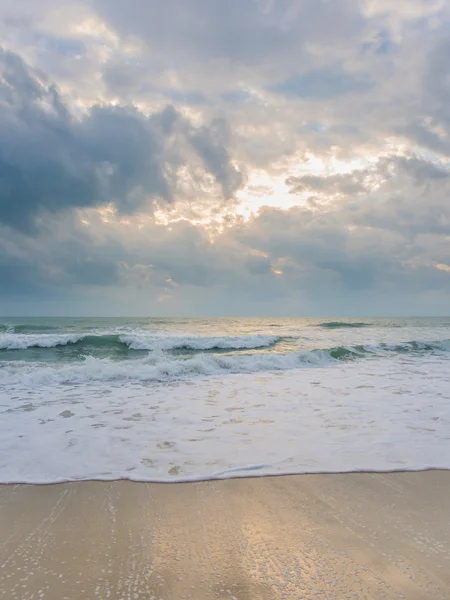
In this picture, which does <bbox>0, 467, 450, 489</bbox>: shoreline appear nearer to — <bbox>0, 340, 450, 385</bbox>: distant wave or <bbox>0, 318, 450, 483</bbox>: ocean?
<bbox>0, 318, 450, 483</bbox>: ocean

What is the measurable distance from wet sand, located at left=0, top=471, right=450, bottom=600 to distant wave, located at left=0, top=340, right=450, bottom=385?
25.8ft

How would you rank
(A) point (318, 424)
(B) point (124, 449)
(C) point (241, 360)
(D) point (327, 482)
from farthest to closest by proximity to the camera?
(C) point (241, 360), (A) point (318, 424), (B) point (124, 449), (D) point (327, 482)

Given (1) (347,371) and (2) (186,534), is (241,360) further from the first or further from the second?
(2) (186,534)

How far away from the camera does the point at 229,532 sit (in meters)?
2.90

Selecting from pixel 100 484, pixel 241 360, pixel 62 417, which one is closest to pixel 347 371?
pixel 241 360

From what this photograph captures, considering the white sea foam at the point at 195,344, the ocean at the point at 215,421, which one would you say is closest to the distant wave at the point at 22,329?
the white sea foam at the point at 195,344

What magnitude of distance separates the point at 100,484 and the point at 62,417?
3339 mm

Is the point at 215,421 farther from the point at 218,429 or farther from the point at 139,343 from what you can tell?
the point at 139,343

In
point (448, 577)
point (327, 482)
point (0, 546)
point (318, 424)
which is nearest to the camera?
point (448, 577)

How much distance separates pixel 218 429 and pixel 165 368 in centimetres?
658

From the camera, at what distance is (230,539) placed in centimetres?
278

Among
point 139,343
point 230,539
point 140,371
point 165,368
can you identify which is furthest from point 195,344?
point 230,539

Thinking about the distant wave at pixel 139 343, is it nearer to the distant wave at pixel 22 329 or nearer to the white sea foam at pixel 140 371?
the white sea foam at pixel 140 371

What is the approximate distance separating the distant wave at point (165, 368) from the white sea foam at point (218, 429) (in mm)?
1087
